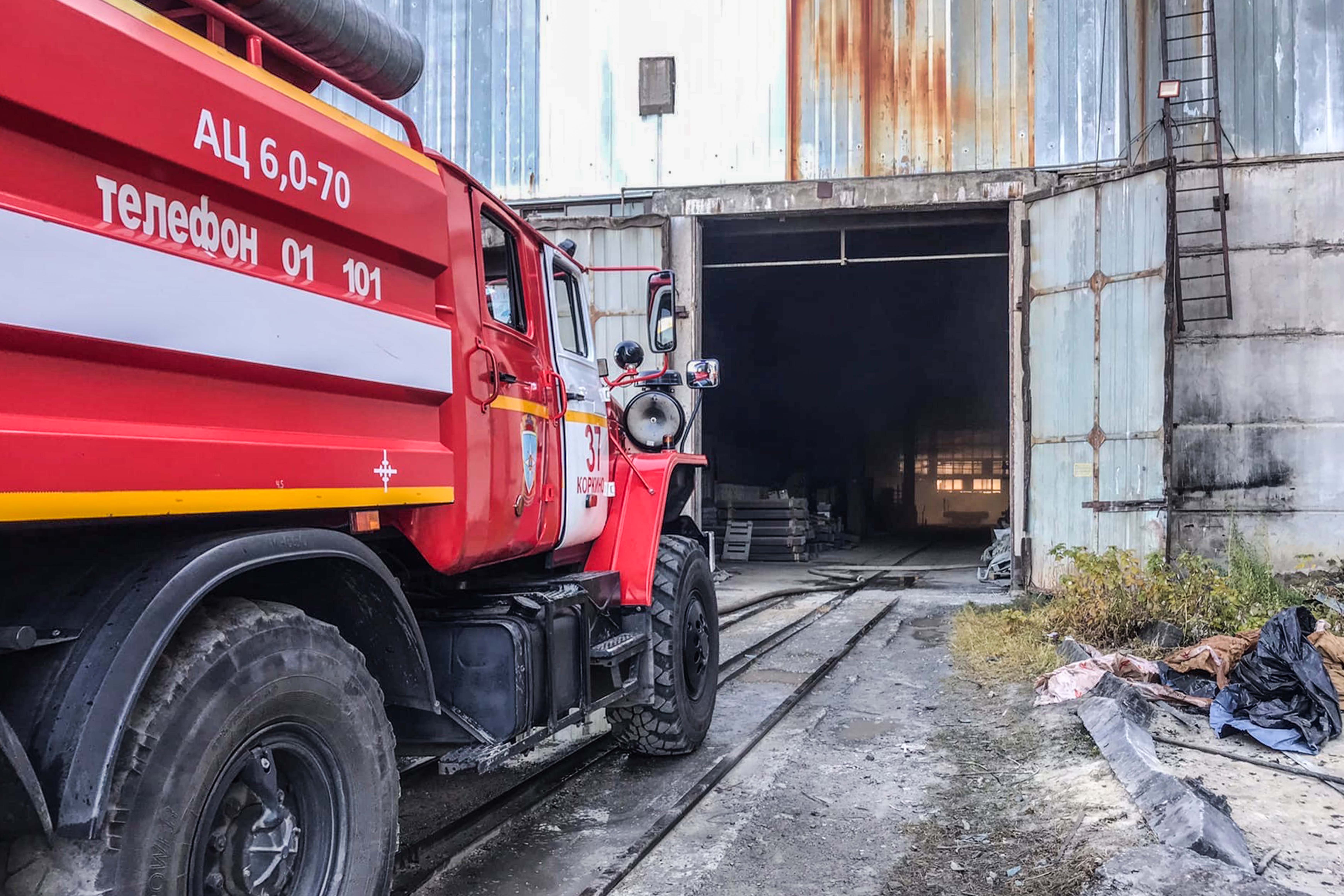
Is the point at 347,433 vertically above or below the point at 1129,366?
below

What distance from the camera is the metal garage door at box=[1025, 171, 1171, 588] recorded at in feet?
33.0

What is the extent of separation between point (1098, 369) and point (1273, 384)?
1.83 metres

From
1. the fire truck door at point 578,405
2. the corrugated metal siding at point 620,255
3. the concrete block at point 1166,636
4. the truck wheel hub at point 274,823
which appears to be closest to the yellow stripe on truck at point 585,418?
the fire truck door at point 578,405

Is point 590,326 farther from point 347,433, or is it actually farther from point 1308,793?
point 1308,793

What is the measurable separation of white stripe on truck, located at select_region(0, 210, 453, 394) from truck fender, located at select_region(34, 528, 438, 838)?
47 centimetres

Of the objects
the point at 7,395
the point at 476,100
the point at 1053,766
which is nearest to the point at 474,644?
the point at 7,395

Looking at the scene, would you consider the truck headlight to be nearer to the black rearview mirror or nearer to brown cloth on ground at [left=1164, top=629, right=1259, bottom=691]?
the black rearview mirror

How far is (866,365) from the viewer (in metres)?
28.0

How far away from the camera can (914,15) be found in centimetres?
1144

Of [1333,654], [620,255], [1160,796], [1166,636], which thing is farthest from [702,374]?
[620,255]

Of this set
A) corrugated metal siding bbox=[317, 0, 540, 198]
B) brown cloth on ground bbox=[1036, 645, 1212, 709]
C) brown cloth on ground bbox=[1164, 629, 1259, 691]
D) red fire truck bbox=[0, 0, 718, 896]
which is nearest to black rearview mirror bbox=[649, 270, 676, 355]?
red fire truck bbox=[0, 0, 718, 896]

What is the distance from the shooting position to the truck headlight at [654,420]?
5.44 meters

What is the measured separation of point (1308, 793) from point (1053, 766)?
3.63 ft

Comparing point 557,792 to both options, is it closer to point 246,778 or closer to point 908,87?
point 246,778
